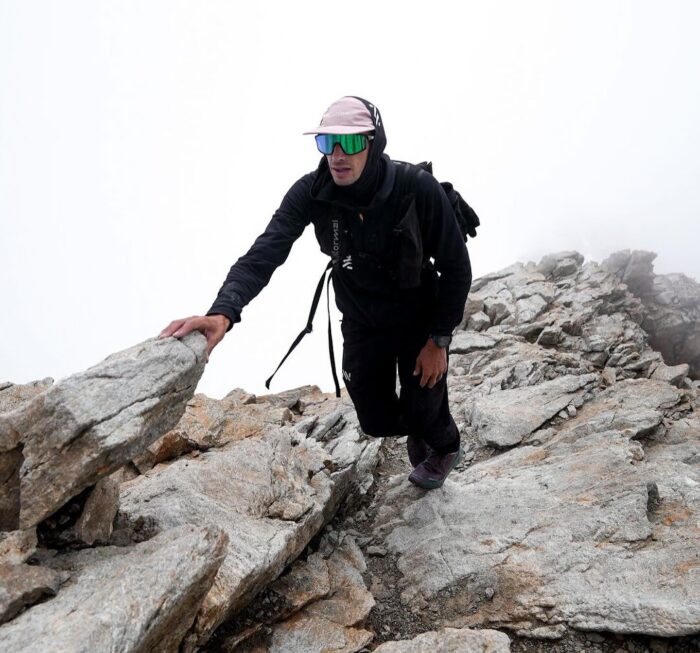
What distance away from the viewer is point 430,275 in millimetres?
7621

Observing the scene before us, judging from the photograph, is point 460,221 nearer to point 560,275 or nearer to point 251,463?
point 251,463

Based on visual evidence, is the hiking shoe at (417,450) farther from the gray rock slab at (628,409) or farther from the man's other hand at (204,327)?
the man's other hand at (204,327)

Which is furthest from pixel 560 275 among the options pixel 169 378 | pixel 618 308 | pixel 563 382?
pixel 169 378

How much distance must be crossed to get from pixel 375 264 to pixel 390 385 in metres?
2.18

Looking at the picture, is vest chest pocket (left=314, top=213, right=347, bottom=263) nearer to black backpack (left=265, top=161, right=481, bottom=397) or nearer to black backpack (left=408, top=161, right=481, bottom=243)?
black backpack (left=265, top=161, right=481, bottom=397)

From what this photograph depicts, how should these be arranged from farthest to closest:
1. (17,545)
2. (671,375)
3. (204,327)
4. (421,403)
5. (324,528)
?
(671,375), (324,528), (421,403), (204,327), (17,545)

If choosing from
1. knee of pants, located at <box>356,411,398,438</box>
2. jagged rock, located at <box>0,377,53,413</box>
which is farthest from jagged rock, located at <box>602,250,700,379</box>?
jagged rock, located at <box>0,377,53,413</box>

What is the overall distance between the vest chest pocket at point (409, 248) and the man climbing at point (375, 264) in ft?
0.04

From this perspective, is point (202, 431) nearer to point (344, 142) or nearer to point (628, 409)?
point (344, 142)

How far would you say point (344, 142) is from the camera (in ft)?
20.9

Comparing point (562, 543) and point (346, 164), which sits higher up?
point (346, 164)

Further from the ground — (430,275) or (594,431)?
(430,275)

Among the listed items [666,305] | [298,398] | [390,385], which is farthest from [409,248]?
[666,305]

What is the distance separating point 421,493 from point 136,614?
19.9 ft
